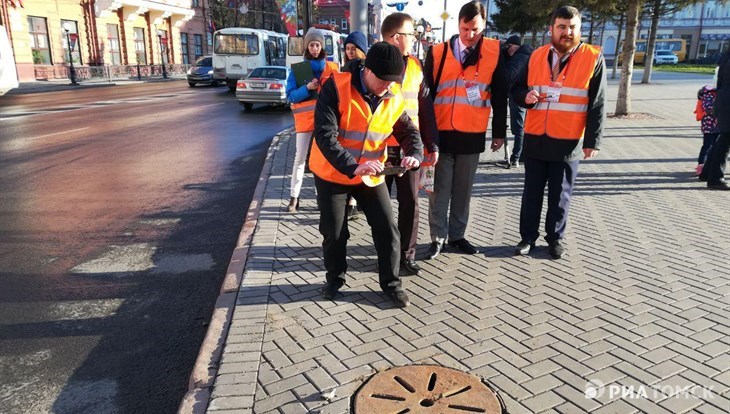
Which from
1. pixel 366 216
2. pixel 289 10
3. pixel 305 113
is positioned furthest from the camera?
pixel 289 10

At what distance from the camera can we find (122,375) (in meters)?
3.35

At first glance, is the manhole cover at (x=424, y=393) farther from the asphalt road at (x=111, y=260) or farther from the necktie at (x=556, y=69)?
the necktie at (x=556, y=69)

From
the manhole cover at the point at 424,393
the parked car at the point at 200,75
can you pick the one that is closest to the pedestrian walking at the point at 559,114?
the manhole cover at the point at 424,393

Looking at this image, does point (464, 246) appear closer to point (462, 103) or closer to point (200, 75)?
point (462, 103)

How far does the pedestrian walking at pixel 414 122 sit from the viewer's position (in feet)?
13.7

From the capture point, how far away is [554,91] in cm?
471

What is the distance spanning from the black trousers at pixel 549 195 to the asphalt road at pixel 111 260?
2.88 meters

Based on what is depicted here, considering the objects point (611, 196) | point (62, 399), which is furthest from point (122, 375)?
point (611, 196)

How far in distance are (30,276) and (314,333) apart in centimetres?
288

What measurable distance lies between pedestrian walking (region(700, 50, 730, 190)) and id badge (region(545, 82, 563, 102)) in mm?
3633

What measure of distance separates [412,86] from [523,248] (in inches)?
76.6

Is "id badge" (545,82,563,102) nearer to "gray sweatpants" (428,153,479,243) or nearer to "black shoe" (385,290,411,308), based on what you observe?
"gray sweatpants" (428,153,479,243)

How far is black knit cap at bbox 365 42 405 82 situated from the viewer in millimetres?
3426

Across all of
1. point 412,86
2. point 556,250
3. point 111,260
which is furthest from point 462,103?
point 111,260
